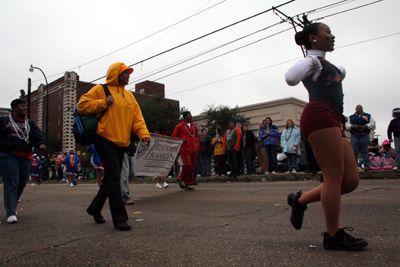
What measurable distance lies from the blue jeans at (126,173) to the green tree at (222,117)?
92.5 ft

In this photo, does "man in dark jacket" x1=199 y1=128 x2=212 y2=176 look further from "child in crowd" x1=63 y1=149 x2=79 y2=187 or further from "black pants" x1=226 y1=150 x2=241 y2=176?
"child in crowd" x1=63 y1=149 x2=79 y2=187

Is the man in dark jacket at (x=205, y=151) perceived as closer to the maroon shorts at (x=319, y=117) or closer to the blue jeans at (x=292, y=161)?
the blue jeans at (x=292, y=161)

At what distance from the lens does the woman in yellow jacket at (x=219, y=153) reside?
44.9 feet

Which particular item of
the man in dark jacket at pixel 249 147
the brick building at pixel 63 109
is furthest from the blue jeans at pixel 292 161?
the brick building at pixel 63 109

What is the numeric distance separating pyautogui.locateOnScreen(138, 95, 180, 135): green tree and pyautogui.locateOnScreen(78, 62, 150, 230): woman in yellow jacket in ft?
115

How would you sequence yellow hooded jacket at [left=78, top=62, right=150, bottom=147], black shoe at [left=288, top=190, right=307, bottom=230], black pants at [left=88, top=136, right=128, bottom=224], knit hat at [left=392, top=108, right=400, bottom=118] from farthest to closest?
knit hat at [left=392, top=108, right=400, bottom=118], yellow hooded jacket at [left=78, top=62, right=150, bottom=147], black pants at [left=88, top=136, right=128, bottom=224], black shoe at [left=288, top=190, right=307, bottom=230]

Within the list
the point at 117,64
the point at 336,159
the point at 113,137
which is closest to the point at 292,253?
the point at 336,159

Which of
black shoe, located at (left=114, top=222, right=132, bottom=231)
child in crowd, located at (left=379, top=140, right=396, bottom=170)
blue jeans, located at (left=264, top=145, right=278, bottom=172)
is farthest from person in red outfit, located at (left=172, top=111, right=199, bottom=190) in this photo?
child in crowd, located at (left=379, top=140, right=396, bottom=170)

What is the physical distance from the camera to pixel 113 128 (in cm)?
392

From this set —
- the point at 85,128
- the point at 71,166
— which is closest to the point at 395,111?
the point at 85,128

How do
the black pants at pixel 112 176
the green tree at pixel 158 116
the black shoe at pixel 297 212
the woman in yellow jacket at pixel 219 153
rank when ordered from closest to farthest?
the black shoe at pixel 297 212
the black pants at pixel 112 176
the woman in yellow jacket at pixel 219 153
the green tree at pixel 158 116

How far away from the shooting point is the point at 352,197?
19.1ft

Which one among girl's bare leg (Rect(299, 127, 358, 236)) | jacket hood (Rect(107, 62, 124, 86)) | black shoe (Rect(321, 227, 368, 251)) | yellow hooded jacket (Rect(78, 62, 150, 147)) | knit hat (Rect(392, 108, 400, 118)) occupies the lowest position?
black shoe (Rect(321, 227, 368, 251))

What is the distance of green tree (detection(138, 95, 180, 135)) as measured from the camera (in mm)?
40250
